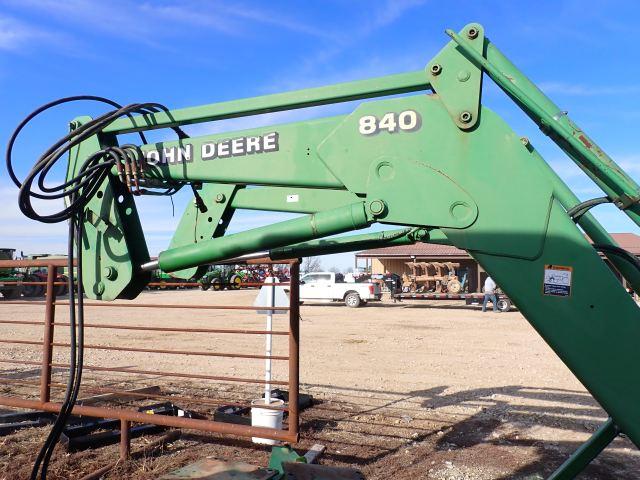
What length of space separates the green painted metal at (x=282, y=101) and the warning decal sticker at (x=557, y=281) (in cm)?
99

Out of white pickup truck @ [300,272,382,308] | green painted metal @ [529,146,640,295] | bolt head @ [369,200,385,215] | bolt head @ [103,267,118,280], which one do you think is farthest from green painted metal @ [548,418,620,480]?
white pickup truck @ [300,272,382,308]

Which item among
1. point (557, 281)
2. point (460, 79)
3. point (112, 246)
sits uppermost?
point (460, 79)

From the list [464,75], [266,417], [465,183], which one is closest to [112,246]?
[465,183]

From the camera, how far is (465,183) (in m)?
2.30

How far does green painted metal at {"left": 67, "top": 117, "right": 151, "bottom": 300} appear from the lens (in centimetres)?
313

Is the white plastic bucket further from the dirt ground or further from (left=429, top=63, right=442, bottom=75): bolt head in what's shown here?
(left=429, top=63, right=442, bottom=75): bolt head

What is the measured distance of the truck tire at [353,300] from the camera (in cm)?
2533

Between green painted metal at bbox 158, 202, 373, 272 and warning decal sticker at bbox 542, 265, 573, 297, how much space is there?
0.77m

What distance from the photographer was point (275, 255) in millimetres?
3795

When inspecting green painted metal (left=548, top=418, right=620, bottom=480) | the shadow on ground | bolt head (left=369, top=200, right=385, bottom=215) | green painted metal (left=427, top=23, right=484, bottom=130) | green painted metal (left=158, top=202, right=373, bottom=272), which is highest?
green painted metal (left=427, top=23, right=484, bottom=130)

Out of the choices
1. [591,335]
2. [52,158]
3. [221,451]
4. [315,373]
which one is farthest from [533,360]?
[52,158]

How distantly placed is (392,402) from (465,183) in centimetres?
541

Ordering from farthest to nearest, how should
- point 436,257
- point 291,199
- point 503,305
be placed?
1. point 436,257
2. point 503,305
3. point 291,199

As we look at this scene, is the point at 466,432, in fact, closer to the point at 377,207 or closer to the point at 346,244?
the point at 346,244
